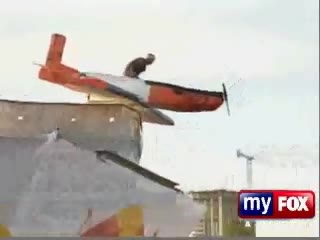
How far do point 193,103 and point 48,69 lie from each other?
47cm

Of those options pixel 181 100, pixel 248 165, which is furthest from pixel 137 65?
pixel 248 165

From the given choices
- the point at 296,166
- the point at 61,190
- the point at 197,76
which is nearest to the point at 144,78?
the point at 197,76

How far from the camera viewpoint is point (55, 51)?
1.88m

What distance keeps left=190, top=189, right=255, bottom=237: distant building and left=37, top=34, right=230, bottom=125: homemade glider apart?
0.26 metres

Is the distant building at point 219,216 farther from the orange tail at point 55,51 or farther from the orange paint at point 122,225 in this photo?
the orange tail at point 55,51

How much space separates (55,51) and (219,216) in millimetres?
726

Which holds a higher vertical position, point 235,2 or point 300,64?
point 235,2

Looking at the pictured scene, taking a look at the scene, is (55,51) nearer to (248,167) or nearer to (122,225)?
(122,225)

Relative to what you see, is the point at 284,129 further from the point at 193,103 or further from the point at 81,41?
the point at 81,41

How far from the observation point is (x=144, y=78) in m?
1.92

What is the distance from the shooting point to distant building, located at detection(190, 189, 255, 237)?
1900mm

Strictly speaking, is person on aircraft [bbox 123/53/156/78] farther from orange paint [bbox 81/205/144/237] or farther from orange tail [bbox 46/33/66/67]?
orange paint [bbox 81/205/144/237]

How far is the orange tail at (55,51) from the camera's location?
6.15 feet

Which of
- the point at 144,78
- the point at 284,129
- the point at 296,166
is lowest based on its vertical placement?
the point at 296,166
